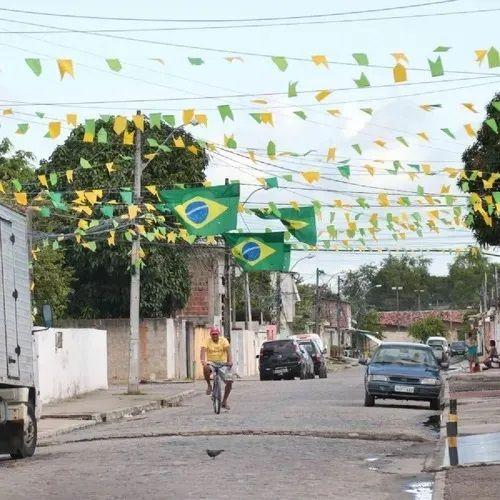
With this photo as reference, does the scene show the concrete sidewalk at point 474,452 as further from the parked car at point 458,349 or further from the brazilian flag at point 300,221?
the parked car at point 458,349

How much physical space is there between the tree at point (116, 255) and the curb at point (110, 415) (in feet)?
54.1

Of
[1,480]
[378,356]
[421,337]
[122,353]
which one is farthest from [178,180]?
[421,337]

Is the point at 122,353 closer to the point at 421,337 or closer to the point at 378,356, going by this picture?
the point at 378,356

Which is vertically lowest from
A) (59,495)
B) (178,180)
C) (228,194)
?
(59,495)

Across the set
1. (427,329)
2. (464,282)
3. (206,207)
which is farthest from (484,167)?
(464,282)

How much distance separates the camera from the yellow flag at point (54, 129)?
17672 mm

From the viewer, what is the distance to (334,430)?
21422 millimetres

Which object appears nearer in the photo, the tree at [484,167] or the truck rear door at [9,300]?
the truck rear door at [9,300]

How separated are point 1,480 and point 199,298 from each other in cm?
5788

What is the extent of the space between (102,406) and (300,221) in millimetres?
6470

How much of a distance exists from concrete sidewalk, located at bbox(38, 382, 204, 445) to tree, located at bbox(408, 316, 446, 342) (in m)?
106

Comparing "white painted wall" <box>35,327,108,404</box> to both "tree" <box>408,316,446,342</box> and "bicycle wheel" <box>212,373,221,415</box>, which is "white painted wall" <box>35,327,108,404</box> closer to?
"bicycle wheel" <box>212,373,221,415</box>

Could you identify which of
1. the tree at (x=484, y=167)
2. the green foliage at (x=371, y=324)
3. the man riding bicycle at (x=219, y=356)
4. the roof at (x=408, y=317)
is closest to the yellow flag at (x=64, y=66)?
the man riding bicycle at (x=219, y=356)

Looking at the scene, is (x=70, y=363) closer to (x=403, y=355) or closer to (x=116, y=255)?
(x=403, y=355)
